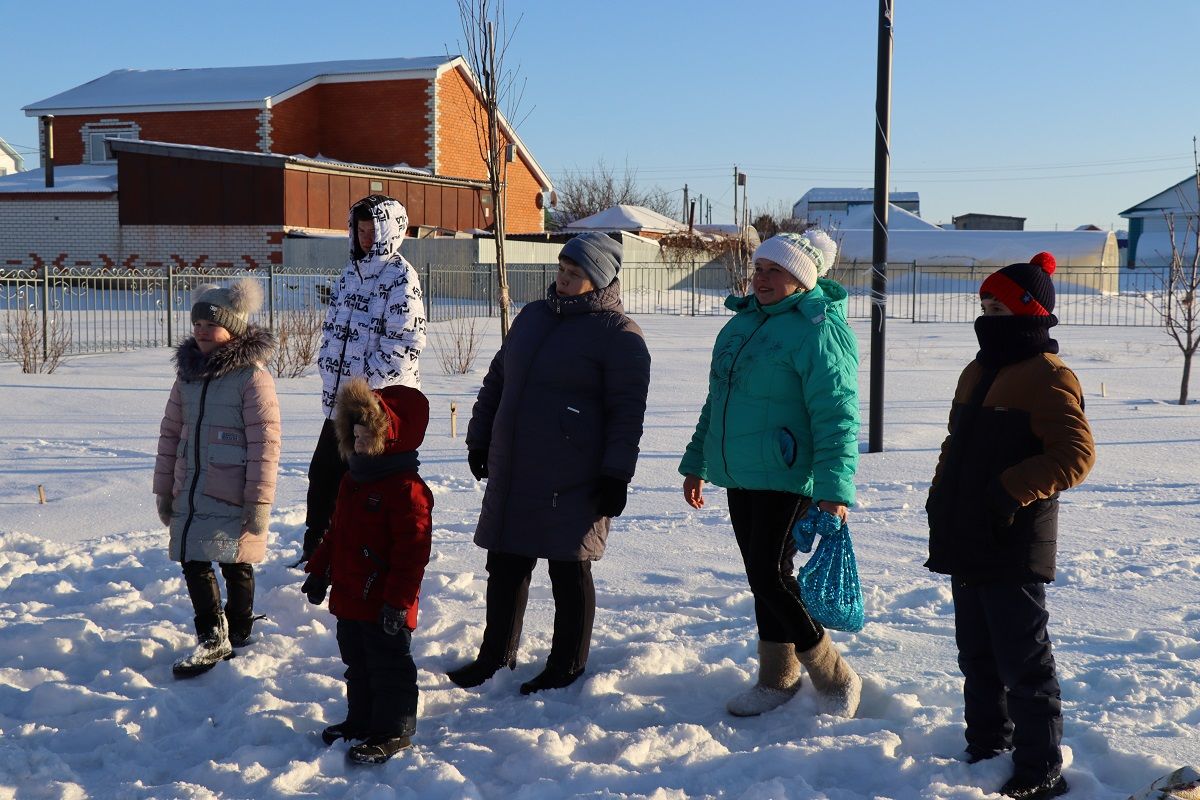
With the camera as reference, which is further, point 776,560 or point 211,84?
point 211,84

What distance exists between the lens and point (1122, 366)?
50.7ft

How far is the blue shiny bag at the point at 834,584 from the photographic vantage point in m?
3.50

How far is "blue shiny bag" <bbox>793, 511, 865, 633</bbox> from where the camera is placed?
138 inches

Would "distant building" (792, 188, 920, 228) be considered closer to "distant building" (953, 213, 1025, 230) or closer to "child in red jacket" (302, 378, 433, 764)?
"distant building" (953, 213, 1025, 230)

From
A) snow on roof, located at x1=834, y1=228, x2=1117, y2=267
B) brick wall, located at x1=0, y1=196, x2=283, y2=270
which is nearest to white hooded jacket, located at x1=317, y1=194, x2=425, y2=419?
brick wall, located at x1=0, y1=196, x2=283, y2=270

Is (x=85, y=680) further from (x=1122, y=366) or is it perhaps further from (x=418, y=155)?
(x=418, y=155)

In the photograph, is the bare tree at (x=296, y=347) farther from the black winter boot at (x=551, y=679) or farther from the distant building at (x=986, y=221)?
the distant building at (x=986, y=221)

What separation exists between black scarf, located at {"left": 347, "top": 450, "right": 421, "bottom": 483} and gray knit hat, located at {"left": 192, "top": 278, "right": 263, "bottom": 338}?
1007 mm

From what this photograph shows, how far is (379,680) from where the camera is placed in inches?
138

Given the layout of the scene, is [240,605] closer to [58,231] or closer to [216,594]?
[216,594]

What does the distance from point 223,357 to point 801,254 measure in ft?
7.04

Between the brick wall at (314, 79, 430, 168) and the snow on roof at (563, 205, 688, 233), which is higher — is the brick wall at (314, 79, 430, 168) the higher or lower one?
the higher one

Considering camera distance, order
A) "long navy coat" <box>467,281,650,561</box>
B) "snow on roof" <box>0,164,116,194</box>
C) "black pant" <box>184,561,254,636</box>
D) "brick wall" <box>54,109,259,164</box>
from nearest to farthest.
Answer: "long navy coat" <box>467,281,650,561</box> < "black pant" <box>184,561,254,636</box> < "snow on roof" <box>0,164,116,194</box> < "brick wall" <box>54,109,259,164</box>

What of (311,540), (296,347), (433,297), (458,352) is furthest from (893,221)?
(311,540)
